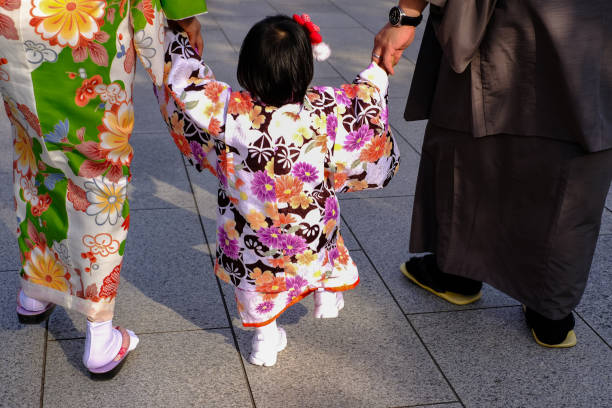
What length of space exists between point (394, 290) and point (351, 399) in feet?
2.30

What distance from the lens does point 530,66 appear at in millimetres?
2342

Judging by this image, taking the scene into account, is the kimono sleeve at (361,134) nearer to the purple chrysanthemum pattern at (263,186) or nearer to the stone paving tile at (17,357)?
the purple chrysanthemum pattern at (263,186)

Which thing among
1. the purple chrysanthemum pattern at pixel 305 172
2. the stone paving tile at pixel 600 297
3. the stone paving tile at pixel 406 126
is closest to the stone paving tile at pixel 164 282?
the purple chrysanthemum pattern at pixel 305 172

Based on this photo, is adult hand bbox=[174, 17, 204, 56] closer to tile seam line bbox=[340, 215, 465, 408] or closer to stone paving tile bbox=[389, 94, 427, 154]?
tile seam line bbox=[340, 215, 465, 408]

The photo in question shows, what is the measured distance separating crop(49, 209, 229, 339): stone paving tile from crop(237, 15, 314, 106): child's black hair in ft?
3.23

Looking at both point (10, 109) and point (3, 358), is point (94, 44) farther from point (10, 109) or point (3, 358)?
point (3, 358)

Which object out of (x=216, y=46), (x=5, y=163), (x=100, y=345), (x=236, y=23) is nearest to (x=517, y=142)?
(x=100, y=345)

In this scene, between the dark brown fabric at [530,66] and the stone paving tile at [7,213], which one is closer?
the dark brown fabric at [530,66]

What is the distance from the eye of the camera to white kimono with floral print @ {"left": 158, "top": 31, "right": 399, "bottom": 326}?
7.11 ft

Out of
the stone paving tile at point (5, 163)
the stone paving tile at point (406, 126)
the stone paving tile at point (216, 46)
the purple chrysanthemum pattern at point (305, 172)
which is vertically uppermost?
the purple chrysanthemum pattern at point (305, 172)

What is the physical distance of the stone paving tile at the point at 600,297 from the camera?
2.78m

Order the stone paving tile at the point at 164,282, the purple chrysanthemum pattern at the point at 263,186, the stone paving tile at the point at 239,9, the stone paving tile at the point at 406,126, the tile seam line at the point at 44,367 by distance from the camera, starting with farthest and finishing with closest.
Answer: the stone paving tile at the point at 239,9 → the stone paving tile at the point at 406,126 → the stone paving tile at the point at 164,282 → the tile seam line at the point at 44,367 → the purple chrysanthemum pattern at the point at 263,186

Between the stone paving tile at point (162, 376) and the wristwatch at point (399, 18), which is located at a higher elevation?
the wristwatch at point (399, 18)

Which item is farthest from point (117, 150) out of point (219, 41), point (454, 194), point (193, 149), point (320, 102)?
point (219, 41)
